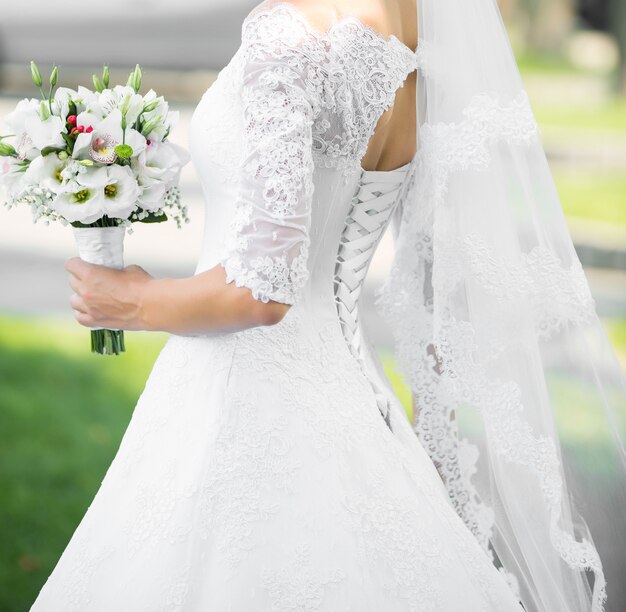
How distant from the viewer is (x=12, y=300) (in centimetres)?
697

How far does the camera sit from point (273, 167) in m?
1.83

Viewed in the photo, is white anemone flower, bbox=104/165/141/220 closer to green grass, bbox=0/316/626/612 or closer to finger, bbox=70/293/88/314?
finger, bbox=70/293/88/314

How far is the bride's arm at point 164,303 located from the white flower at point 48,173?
0.18m

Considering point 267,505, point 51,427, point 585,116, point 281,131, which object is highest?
point 281,131

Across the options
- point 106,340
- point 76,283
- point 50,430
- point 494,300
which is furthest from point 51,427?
point 494,300

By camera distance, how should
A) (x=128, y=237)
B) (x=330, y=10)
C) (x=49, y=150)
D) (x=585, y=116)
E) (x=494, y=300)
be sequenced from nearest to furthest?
(x=330, y=10) < (x=49, y=150) < (x=494, y=300) < (x=128, y=237) < (x=585, y=116)

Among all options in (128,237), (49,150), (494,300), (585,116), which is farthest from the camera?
(585,116)

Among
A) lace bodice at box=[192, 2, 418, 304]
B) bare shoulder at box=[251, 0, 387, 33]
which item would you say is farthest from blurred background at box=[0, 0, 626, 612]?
bare shoulder at box=[251, 0, 387, 33]

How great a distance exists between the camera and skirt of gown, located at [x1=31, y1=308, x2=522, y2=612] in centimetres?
194

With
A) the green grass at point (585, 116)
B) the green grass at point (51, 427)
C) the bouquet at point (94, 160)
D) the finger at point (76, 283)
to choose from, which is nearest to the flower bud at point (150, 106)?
the bouquet at point (94, 160)

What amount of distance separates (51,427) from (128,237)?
3.22m

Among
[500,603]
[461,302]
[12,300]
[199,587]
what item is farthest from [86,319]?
[12,300]

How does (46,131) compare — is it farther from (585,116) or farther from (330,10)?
(585,116)

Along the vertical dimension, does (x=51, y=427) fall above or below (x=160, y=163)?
below
